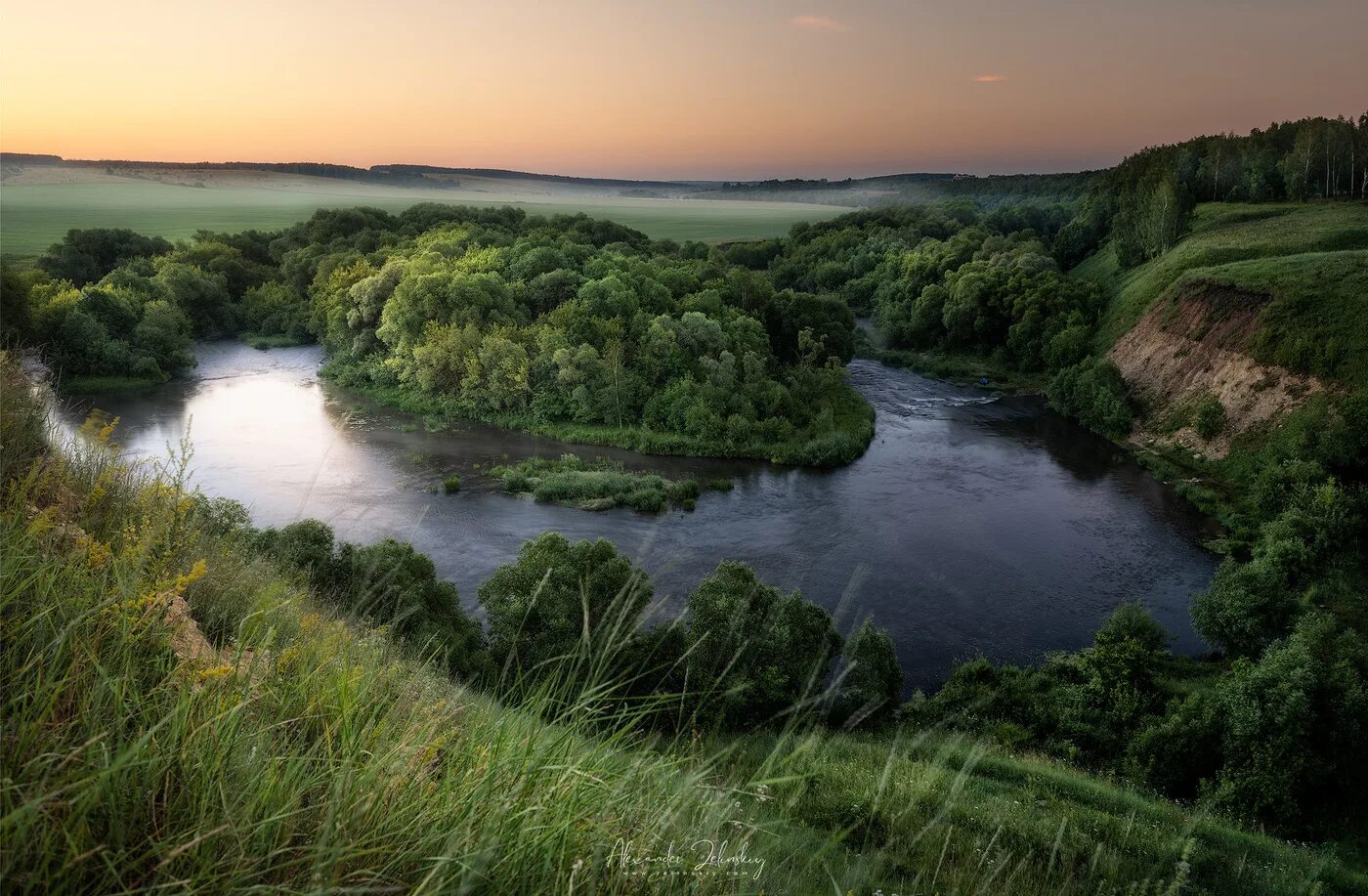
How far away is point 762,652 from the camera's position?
19516 millimetres

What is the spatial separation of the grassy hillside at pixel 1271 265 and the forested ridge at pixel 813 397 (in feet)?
1.25

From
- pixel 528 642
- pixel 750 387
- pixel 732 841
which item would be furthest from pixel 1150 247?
pixel 732 841

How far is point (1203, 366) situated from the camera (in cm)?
4616

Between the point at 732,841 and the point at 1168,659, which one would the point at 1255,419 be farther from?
the point at 732,841

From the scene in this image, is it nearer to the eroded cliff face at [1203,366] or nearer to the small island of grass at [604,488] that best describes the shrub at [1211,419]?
the eroded cliff face at [1203,366]

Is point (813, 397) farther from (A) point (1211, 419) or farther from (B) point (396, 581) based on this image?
(B) point (396, 581)

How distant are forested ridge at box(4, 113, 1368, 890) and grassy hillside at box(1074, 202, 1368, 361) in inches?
15.0

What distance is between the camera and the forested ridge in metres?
17.0

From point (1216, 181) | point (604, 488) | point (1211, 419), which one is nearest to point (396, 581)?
point (604, 488)

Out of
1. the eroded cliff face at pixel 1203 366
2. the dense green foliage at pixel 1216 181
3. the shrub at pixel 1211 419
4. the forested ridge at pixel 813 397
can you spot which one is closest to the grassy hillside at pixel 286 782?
the forested ridge at pixel 813 397

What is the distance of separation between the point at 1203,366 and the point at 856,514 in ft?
89.4

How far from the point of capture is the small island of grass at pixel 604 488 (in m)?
35.8

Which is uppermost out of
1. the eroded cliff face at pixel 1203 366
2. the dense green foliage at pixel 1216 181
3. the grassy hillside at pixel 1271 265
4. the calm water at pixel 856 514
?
the dense green foliage at pixel 1216 181

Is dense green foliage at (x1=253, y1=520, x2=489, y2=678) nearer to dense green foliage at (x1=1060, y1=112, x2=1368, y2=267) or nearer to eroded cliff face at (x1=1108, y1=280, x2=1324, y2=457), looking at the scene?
eroded cliff face at (x1=1108, y1=280, x2=1324, y2=457)
